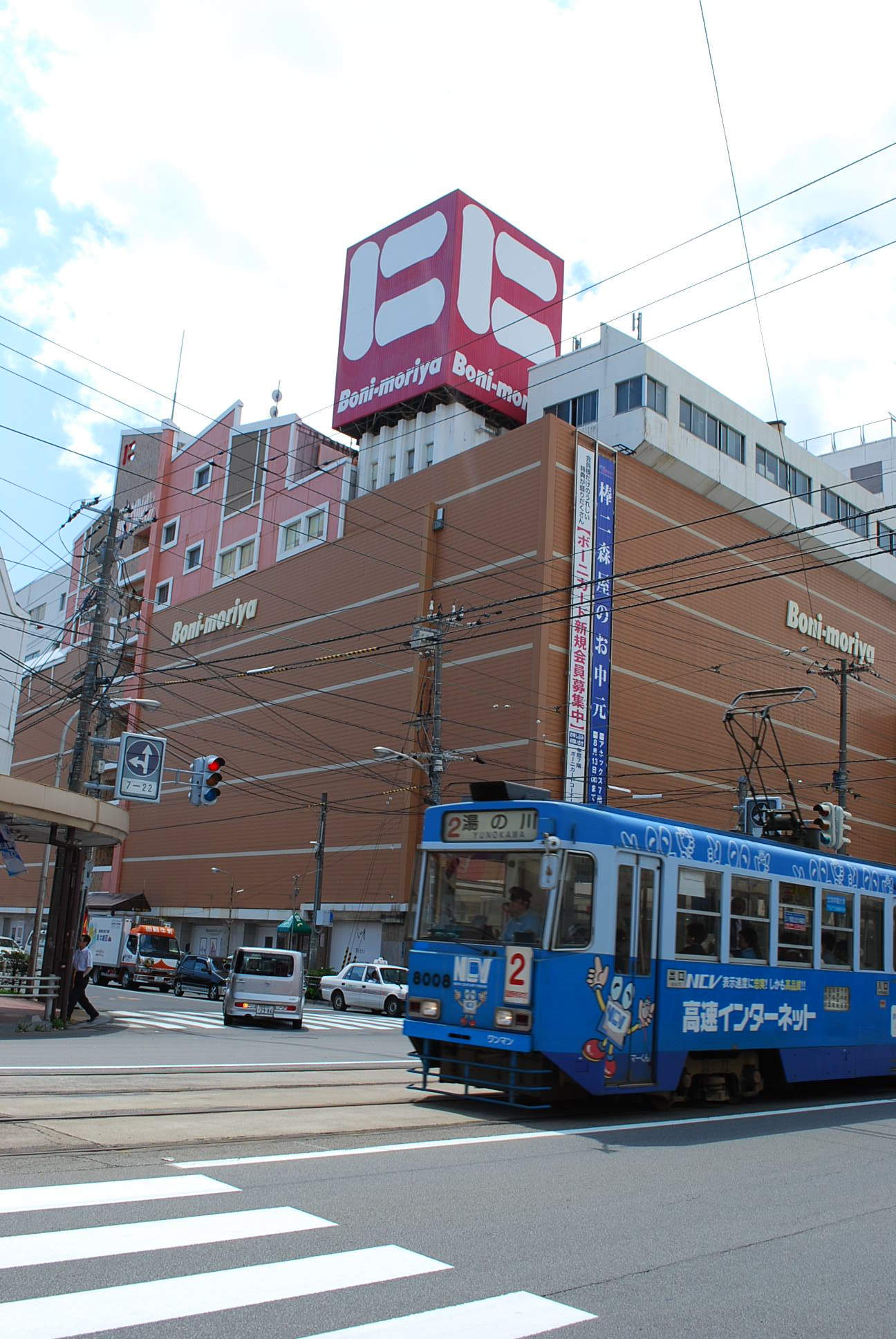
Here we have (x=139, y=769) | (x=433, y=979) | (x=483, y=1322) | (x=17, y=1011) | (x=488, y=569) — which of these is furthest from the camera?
(x=488, y=569)

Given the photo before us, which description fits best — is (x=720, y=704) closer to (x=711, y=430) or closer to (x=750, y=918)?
(x=711, y=430)

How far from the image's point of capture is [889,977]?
15.7 metres

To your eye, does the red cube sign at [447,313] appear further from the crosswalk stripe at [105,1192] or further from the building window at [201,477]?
the crosswalk stripe at [105,1192]

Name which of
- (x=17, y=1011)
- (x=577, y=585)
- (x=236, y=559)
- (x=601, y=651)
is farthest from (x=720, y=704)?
(x=577, y=585)

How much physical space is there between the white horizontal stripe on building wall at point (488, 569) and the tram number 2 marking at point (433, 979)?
31838mm

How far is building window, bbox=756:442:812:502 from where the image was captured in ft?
170

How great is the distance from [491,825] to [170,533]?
6249 cm

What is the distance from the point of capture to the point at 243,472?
62.3 m

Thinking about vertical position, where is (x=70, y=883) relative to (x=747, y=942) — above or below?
above

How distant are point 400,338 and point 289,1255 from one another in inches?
1983

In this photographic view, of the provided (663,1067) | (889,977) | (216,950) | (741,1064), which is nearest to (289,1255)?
(663,1067)

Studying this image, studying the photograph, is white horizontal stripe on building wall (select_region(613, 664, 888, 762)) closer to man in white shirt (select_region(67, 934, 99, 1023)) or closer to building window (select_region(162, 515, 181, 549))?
man in white shirt (select_region(67, 934, 99, 1023))

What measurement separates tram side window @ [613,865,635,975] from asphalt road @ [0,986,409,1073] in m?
6.36

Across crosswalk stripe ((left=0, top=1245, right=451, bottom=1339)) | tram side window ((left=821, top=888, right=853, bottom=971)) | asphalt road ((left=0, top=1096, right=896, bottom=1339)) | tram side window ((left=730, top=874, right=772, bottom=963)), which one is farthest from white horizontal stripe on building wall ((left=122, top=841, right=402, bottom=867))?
crosswalk stripe ((left=0, top=1245, right=451, bottom=1339))
